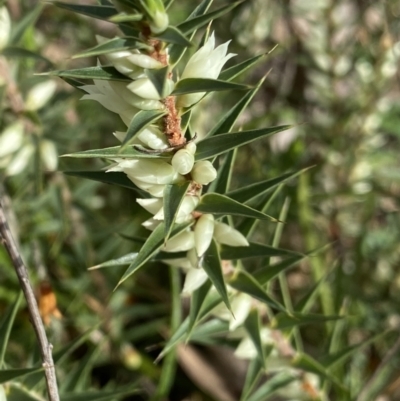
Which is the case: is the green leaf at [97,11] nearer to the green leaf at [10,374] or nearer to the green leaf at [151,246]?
the green leaf at [151,246]

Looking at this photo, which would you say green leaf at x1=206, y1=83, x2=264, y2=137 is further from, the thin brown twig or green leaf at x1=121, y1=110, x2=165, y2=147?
the thin brown twig

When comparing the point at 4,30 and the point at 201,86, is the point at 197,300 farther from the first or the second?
the point at 4,30

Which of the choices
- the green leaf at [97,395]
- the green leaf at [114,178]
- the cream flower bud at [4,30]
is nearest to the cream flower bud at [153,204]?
the green leaf at [114,178]

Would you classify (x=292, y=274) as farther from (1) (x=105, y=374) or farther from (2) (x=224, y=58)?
(2) (x=224, y=58)

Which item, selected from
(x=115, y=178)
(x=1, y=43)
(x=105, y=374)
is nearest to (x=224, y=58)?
(x=115, y=178)

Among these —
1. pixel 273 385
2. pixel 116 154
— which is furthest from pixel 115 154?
pixel 273 385
